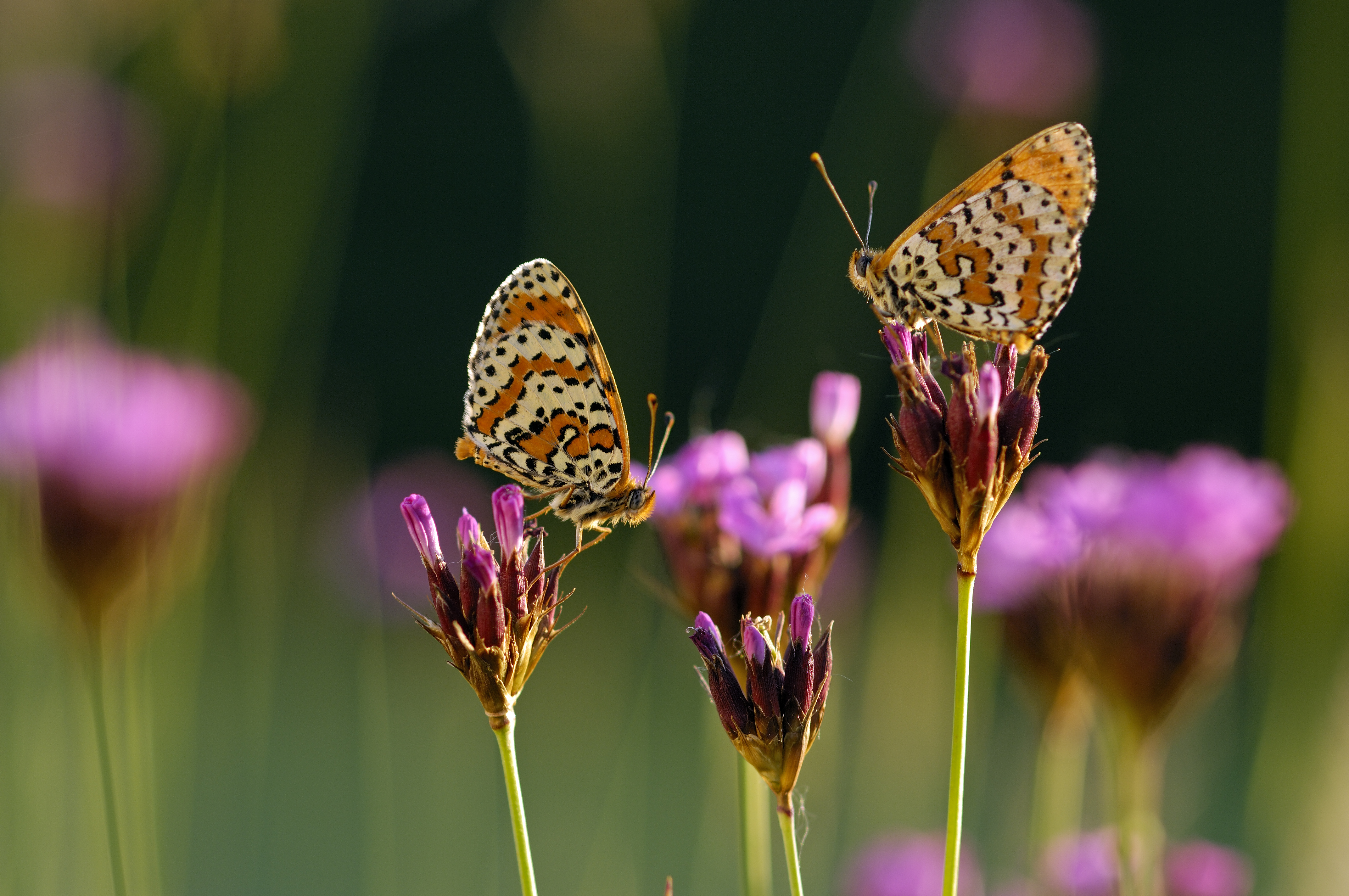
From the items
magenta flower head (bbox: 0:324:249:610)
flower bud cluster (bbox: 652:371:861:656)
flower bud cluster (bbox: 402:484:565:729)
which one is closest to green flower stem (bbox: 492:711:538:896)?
flower bud cluster (bbox: 402:484:565:729)

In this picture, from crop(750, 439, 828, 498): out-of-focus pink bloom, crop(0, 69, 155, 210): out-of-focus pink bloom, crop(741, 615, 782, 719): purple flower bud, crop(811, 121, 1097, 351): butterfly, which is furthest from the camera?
crop(0, 69, 155, 210): out-of-focus pink bloom

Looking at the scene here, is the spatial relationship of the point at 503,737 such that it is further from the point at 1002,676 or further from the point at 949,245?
the point at 1002,676

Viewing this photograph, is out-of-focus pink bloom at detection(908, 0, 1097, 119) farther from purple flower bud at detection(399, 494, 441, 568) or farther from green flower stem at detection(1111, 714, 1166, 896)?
purple flower bud at detection(399, 494, 441, 568)

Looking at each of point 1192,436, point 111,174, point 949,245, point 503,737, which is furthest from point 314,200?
point 1192,436

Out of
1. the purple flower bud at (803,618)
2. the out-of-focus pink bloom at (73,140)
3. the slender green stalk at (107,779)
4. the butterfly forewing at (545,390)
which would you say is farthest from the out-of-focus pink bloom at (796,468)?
the out-of-focus pink bloom at (73,140)

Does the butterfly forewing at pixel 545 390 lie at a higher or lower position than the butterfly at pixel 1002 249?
lower

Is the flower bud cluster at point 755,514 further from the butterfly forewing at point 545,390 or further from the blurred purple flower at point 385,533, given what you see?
the blurred purple flower at point 385,533
